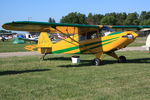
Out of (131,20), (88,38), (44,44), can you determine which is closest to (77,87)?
(88,38)

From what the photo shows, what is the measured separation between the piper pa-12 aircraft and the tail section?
1.81ft

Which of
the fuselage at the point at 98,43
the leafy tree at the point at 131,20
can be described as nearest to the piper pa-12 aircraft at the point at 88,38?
the fuselage at the point at 98,43

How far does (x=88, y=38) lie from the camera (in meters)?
14.3

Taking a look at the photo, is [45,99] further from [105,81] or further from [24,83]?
[105,81]

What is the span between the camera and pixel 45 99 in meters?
6.23

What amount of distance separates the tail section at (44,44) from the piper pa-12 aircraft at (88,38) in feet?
1.81

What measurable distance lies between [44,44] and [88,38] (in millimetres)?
3513

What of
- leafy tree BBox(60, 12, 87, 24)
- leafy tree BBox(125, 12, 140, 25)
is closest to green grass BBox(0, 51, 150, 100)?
leafy tree BBox(60, 12, 87, 24)

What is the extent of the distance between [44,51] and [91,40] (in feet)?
12.0

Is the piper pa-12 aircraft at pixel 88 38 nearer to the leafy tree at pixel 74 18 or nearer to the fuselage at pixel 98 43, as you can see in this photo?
the fuselage at pixel 98 43

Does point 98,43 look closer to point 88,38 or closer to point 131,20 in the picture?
point 88,38

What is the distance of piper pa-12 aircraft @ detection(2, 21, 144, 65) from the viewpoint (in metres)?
12.9

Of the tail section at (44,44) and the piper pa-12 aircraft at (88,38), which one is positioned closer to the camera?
the piper pa-12 aircraft at (88,38)

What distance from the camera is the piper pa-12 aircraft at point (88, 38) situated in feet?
42.3
